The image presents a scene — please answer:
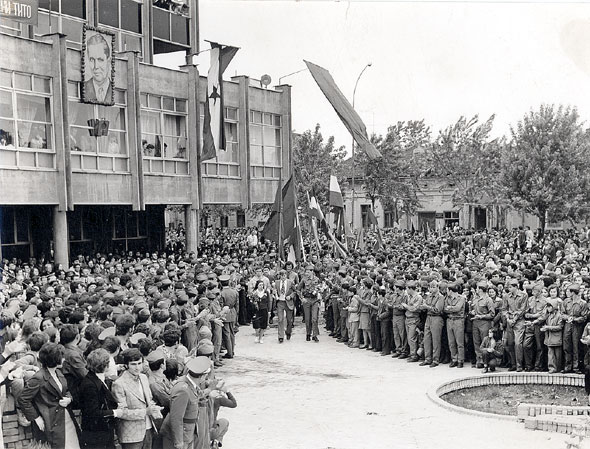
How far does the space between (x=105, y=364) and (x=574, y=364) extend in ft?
28.6

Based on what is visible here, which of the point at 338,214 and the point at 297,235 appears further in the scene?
the point at 338,214

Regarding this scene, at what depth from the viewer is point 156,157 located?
88.0 ft

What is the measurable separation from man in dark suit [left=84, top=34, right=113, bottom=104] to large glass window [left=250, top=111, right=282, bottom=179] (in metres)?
8.76

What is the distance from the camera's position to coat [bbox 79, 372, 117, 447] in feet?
23.5

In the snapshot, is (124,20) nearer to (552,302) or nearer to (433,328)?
(433,328)

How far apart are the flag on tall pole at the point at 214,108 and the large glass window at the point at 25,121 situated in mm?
5839

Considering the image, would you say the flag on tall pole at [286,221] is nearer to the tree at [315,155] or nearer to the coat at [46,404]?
the coat at [46,404]

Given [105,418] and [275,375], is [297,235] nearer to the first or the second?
[275,375]

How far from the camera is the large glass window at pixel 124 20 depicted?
27.8 meters

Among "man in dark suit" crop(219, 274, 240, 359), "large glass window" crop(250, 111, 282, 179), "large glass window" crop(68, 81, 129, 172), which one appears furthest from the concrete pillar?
"man in dark suit" crop(219, 274, 240, 359)

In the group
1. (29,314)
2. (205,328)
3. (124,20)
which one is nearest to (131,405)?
(205,328)

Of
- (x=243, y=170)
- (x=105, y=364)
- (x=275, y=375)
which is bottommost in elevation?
(x=275, y=375)

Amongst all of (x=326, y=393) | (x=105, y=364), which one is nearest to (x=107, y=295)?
(x=326, y=393)

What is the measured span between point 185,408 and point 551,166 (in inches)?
1231
